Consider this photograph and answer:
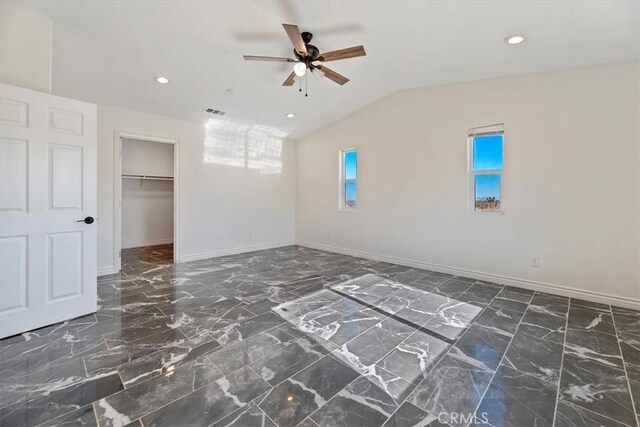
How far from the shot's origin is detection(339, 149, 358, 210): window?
5.92 metres

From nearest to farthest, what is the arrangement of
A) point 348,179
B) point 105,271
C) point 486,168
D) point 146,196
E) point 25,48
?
point 25,48, point 486,168, point 105,271, point 348,179, point 146,196

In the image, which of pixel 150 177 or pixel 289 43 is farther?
pixel 150 177

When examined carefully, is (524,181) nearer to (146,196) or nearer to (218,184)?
(218,184)

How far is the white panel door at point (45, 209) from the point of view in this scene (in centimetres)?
237

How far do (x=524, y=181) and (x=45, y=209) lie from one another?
547cm

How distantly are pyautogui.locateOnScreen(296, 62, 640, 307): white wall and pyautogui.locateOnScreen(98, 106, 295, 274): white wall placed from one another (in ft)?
7.24

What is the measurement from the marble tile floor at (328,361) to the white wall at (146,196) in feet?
11.7

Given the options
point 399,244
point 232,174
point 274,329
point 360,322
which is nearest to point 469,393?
point 360,322

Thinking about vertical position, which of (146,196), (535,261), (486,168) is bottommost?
(535,261)

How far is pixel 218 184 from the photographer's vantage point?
5.66m

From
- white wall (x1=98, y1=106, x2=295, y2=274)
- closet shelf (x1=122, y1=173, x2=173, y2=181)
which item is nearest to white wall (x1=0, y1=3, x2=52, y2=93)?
white wall (x1=98, y1=106, x2=295, y2=274)

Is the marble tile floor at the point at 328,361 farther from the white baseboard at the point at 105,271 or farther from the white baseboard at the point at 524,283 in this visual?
the white baseboard at the point at 105,271

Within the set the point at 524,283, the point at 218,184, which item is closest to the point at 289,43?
the point at 218,184

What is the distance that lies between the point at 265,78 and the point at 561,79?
3887mm
